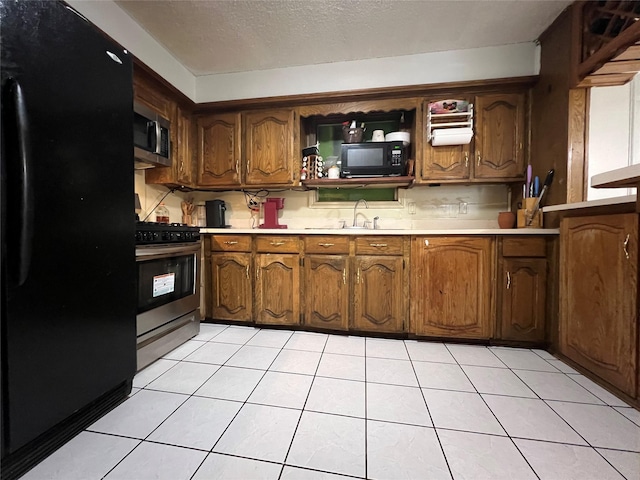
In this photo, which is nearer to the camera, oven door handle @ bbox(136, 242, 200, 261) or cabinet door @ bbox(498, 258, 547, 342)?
oven door handle @ bbox(136, 242, 200, 261)

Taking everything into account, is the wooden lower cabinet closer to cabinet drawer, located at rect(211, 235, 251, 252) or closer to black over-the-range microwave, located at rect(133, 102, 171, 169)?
cabinet drawer, located at rect(211, 235, 251, 252)

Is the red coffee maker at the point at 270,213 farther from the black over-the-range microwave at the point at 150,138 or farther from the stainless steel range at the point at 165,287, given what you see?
the black over-the-range microwave at the point at 150,138

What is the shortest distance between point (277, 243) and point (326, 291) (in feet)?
1.88

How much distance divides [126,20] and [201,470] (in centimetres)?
276

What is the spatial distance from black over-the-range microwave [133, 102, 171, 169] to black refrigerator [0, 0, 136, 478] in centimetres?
69

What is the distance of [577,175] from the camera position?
1760mm

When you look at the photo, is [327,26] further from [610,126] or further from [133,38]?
[610,126]

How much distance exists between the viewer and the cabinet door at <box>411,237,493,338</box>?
6.40ft

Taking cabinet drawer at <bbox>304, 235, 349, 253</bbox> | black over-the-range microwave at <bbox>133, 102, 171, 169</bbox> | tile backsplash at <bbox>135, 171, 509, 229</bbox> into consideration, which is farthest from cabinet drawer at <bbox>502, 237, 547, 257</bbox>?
black over-the-range microwave at <bbox>133, 102, 171, 169</bbox>

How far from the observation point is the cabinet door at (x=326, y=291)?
7.00 feet

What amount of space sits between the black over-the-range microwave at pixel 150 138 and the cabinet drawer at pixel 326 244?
132cm

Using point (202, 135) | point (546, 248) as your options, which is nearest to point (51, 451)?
point (202, 135)

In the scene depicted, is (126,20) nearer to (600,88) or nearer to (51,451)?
(51,451)

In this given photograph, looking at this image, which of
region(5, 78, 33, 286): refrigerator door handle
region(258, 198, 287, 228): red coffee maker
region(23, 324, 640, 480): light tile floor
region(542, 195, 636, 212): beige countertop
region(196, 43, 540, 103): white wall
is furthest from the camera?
region(258, 198, 287, 228): red coffee maker
